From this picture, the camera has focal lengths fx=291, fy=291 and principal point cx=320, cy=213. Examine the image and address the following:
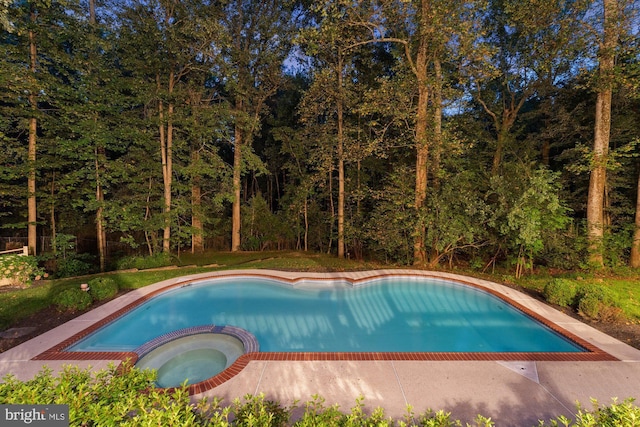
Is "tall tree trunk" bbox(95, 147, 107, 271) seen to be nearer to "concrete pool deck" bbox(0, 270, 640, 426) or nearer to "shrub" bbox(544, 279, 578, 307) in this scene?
"concrete pool deck" bbox(0, 270, 640, 426)

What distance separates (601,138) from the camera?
27.3ft

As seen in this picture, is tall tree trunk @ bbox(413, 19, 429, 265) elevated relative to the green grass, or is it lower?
elevated

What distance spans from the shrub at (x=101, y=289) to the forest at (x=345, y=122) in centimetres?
355

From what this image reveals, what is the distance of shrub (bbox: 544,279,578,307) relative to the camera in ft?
19.4

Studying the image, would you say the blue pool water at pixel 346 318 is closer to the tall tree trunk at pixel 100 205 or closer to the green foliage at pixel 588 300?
the green foliage at pixel 588 300

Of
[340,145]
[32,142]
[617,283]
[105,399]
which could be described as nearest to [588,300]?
[617,283]

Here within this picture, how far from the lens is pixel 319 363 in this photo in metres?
3.89

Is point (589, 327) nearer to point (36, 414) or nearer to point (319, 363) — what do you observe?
point (319, 363)

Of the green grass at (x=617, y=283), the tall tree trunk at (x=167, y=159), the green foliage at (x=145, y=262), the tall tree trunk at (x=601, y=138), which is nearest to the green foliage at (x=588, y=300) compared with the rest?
the green grass at (x=617, y=283)

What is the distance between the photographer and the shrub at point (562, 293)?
232 inches

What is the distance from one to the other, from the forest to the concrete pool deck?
429 centimetres

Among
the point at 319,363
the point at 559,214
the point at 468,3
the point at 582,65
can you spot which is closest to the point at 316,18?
the point at 468,3

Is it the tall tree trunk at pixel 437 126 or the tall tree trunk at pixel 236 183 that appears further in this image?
the tall tree trunk at pixel 236 183

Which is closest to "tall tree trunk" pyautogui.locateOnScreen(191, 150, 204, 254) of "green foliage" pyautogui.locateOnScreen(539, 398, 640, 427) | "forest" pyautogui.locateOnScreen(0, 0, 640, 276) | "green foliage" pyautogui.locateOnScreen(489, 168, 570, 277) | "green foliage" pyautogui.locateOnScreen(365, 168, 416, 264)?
"forest" pyautogui.locateOnScreen(0, 0, 640, 276)
